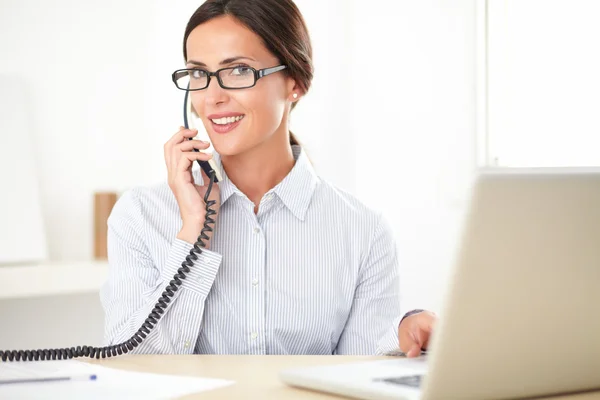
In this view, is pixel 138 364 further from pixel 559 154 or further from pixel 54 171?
pixel 559 154

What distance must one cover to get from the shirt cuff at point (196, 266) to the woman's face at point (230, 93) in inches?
11.2

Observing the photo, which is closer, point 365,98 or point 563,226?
point 563,226

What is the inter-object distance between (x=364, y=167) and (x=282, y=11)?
2885 millimetres

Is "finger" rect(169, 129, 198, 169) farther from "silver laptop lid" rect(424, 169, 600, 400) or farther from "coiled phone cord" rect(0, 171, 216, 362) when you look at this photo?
"silver laptop lid" rect(424, 169, 600, 400)

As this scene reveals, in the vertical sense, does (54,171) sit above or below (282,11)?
below

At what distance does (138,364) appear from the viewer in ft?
4.53

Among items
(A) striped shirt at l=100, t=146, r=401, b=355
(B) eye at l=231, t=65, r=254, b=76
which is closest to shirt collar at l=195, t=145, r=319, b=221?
(A) striped shirt at l=100, t=146, r=401, b=355

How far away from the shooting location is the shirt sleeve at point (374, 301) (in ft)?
6.09

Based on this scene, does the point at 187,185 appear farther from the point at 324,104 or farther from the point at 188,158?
the point at 324,104

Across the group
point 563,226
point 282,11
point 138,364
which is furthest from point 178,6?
point 563,226

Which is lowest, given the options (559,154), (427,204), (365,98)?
(427,204)

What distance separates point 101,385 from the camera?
1148 mm

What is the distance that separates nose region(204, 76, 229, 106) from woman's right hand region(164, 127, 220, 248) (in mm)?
90

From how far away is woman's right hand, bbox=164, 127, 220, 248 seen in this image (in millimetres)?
1729
